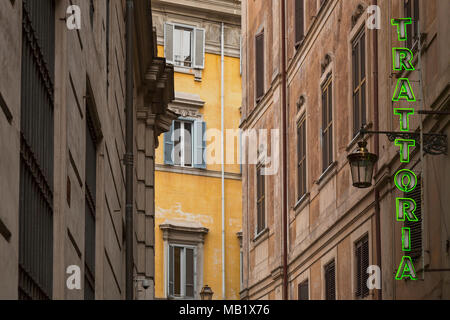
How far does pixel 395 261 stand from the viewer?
2053 cm

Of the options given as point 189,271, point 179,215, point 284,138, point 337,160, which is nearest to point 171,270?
point 189,271

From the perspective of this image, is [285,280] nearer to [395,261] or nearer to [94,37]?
[395,261]

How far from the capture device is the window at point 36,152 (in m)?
8.98

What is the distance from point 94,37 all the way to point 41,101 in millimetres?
4884

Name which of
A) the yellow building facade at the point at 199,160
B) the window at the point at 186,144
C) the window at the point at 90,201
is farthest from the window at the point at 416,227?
the window at the point at 186,144

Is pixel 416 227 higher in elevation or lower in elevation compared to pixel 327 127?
lower

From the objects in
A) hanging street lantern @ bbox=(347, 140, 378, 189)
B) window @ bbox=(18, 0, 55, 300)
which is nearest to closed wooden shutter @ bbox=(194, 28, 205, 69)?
hanging street lantern @ bbox=(347, 140, 378, 189)

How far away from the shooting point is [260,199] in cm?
3347

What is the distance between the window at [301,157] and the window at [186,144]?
45.6ft

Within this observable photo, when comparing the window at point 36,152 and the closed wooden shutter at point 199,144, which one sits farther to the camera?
the closed wooden shutter at point 199,144

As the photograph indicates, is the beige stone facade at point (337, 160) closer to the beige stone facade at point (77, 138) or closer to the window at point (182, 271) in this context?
the beige stone facade at point (77, 138)

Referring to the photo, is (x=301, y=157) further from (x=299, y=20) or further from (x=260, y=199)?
(x=260, y=199)

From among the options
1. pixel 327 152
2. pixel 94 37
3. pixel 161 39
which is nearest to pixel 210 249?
pixel 161 39

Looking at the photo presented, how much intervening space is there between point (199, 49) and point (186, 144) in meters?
3.70
